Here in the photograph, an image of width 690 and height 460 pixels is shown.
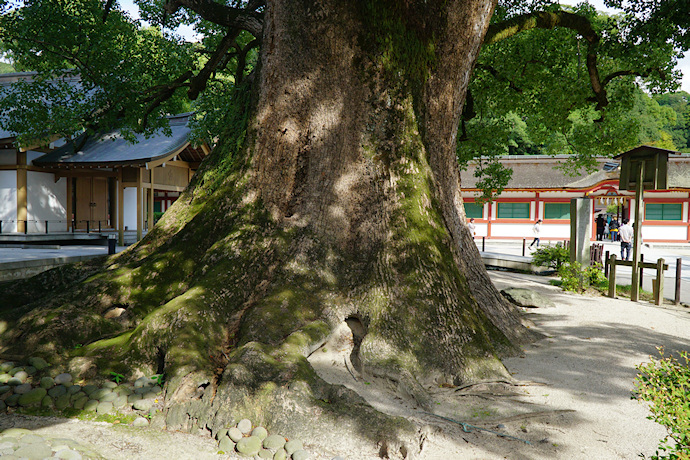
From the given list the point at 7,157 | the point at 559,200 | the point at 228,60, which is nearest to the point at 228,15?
the point at 228,60

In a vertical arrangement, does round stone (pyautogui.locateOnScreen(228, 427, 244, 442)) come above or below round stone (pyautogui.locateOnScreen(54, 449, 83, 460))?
below

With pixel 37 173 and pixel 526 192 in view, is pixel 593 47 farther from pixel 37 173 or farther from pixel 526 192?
pixel 526 192

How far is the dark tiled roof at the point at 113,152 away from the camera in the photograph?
56.5 feet

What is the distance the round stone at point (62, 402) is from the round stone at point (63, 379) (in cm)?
19

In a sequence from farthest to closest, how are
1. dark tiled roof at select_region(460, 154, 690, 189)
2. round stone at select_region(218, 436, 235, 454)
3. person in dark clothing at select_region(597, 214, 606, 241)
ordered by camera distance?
person in dark clothing at select_region(597, 214, 606, 241)
dark tiled roof at select_region(460, 154, 690, 189)
round stone at select_region(218, 436, 235, 454)

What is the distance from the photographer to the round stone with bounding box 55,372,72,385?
394 centimetres

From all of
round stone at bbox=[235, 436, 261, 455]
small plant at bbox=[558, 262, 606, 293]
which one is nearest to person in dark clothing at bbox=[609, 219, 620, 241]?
small plant at bbox=[558, 262, 606, 293]

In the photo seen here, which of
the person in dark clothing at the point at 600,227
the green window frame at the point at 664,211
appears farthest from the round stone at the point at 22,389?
the person in dark clothing at the point at 600,227

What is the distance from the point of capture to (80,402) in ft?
12.2

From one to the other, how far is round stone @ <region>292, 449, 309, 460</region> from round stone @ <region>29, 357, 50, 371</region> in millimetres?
2450

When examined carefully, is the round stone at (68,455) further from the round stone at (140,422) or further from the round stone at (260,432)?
the round stone at (260,432)

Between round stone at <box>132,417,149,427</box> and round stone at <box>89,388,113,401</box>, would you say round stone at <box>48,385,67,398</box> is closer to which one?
round stone at <box>89,388,113,401</box>

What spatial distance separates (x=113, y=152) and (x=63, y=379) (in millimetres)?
16160

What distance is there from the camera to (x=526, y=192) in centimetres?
2948
